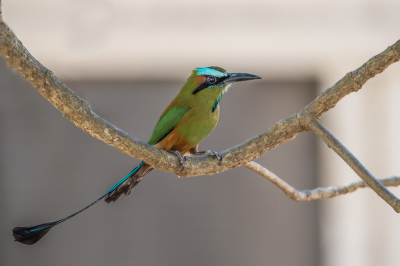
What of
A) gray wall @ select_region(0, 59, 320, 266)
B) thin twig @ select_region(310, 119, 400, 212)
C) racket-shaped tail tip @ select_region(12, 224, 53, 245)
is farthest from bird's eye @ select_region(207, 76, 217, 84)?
gray wall @ select_region(0, 59, 320, 266)

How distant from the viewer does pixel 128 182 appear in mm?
2201

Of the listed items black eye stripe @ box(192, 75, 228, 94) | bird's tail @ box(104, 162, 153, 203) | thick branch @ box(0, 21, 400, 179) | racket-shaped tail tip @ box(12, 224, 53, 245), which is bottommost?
racket-shaped tail tip @ box(12, 224, 53, 245)

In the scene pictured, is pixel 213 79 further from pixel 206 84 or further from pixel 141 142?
pixel 141 142

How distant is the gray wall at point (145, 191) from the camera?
438 centimetres

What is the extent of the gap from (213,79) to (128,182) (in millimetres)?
868

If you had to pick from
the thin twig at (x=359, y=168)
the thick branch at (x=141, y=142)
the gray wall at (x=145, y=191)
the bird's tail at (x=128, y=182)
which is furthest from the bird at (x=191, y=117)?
the gray wall at (x=145, y=191)

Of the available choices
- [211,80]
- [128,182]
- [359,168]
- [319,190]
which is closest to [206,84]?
[211,80]

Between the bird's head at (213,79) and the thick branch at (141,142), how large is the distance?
0.60 m

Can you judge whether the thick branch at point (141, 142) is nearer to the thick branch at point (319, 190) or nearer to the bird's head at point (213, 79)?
the thick branch at point (319, 190)

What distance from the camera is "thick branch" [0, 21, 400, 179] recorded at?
4.66ft

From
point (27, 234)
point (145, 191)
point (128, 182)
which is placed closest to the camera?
point (27, 234)

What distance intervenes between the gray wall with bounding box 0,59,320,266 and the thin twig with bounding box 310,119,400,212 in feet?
9.84

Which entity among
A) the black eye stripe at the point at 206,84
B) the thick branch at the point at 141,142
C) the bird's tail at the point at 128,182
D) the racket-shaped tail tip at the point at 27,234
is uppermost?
the black eye stripe at the point at 206,84

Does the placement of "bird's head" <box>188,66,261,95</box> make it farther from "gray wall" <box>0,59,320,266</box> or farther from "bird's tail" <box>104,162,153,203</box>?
"gray wall" <box>0,59,320,266</box>
